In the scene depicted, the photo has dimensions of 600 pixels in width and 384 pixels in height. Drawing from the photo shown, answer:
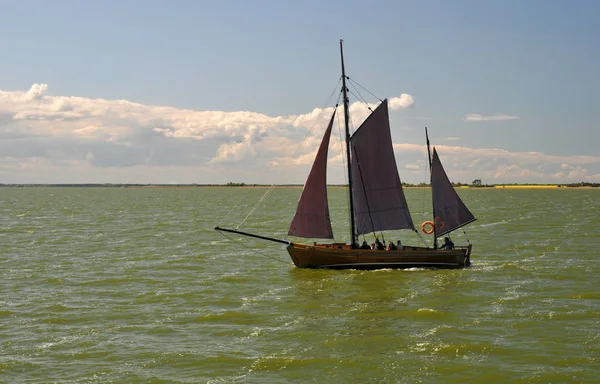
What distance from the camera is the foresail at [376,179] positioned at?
144ft

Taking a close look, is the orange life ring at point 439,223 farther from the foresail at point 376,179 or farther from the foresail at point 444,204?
the foresail at point 376,179

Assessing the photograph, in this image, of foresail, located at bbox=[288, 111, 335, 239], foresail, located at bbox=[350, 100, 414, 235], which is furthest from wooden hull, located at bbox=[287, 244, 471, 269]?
foresail, located at bbox=[350, 100, 414, 235]

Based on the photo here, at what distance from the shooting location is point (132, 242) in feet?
195

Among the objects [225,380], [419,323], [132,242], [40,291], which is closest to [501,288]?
[419,323]

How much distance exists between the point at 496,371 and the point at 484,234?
4816 cm

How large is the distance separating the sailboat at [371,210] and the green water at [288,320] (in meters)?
1.47

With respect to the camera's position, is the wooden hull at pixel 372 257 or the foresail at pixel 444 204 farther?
the foresail at pixel 444 204

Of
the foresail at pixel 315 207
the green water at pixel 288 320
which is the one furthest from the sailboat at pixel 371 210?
the green water at pixel 288 320

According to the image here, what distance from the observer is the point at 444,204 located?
148ft

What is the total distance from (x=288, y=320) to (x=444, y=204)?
21087mm

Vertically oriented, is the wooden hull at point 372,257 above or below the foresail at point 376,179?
below

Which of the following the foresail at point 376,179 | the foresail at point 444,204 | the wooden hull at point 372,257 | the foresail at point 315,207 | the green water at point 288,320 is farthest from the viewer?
the foresail at point 444,204

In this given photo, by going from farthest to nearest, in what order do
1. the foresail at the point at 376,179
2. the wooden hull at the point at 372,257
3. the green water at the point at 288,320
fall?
the foresail at the point at 376,179
the wooden hull at the point at 372,257
the green water at the point at 288,320

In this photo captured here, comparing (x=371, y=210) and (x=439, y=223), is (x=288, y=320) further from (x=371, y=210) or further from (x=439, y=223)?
(x=439, y=223)
